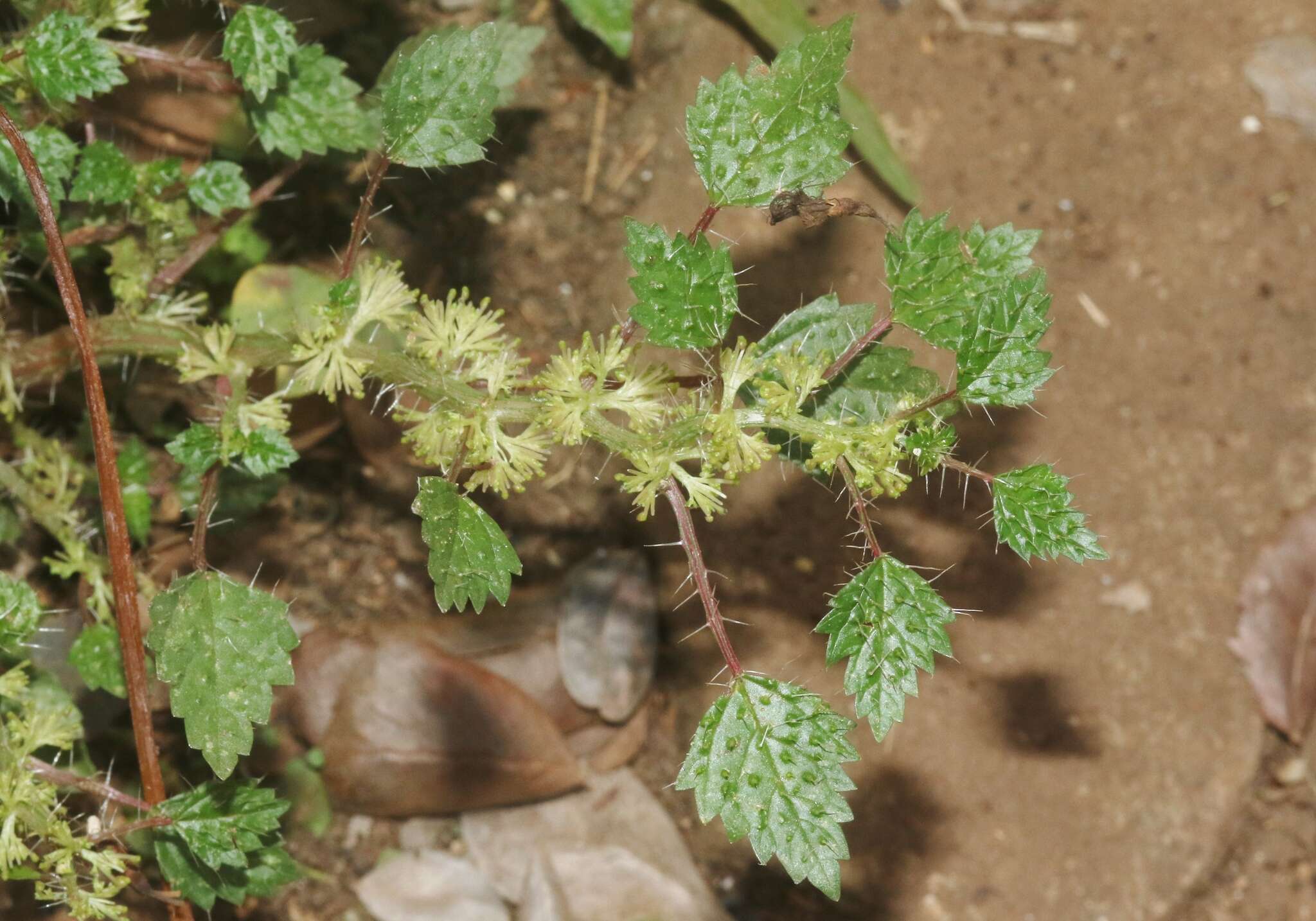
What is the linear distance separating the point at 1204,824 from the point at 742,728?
156cm

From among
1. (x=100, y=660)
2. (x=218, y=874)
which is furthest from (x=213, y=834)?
(x=100, y=660)

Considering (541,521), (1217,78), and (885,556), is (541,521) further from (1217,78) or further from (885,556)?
(1217,78)

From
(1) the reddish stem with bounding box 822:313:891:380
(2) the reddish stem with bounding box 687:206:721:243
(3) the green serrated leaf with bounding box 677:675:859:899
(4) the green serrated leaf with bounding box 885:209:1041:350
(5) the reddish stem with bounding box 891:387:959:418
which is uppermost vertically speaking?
(2) the reddish stem with bounding box 687:206:721:243

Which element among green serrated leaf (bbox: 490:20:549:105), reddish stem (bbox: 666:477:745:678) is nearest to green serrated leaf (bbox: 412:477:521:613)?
reddish stem (bbox: 666:477:745:678)

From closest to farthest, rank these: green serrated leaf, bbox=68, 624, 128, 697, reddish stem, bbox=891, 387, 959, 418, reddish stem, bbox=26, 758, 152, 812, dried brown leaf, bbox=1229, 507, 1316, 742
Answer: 1. reddish stem, bbox=891, 387, 959, 418
2. reddish stem, bbox=26, 758, 152, 812
3. green serrated leaf, bbox=68, 624, 128, 697
4. dried brown leaf, bbox=1229, 507, 1316, 742

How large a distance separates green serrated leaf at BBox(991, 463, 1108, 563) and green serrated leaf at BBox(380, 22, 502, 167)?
82 cm

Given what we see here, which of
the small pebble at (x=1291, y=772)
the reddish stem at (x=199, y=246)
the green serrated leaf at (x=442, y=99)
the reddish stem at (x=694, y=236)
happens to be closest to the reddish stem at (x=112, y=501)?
the reddish stem at (x=199, y=246)

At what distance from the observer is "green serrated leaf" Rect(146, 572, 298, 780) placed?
151 cm

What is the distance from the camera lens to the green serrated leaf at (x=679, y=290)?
4.52 ft

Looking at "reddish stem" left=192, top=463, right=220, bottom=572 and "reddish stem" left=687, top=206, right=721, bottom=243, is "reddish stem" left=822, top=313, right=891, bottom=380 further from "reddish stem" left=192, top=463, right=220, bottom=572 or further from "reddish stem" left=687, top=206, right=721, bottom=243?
"reddish stem" left=192, top=463, right=220, bottom=572

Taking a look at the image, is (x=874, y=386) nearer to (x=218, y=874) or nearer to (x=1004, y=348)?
(x=1004, y=348)

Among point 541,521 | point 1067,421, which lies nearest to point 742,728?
point 541,521

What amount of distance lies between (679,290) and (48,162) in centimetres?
98

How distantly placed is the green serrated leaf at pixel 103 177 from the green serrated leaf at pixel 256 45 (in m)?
0.25
